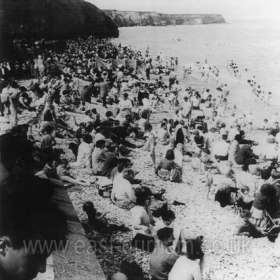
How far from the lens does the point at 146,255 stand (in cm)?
634

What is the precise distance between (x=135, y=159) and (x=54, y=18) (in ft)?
132

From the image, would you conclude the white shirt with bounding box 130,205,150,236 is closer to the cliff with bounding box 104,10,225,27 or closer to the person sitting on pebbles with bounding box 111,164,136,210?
the person sitting on pebbles with bounding box 111,164,136,210

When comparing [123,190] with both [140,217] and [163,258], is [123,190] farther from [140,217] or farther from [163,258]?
[163,258]

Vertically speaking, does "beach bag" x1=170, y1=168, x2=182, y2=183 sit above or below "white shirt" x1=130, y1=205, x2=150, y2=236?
below

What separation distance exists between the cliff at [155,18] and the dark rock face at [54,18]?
207ft

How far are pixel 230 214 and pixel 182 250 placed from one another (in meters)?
2.60

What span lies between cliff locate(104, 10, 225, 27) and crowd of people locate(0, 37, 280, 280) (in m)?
109

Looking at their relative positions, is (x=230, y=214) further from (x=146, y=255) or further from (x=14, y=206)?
(x=14, y=206)

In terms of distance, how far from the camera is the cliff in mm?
129625

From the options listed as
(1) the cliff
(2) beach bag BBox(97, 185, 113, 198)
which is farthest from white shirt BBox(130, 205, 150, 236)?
(1) the cliff

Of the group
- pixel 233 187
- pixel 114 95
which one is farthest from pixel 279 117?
pixel 233 187

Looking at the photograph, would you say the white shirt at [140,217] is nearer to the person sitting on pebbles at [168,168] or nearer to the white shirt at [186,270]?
the white shirt at [186,270]

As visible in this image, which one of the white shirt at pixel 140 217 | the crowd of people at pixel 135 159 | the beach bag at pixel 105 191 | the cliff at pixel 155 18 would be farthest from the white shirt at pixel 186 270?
the cliff at pixel 155 18

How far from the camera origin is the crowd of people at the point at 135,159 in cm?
462
